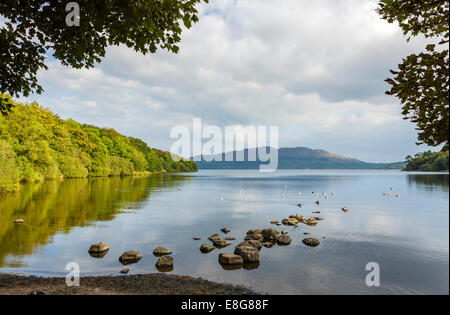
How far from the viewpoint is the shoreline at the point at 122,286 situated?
31.5ft

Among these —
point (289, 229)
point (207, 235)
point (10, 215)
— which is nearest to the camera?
point (207, 235)

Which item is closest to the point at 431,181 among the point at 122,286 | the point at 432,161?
Answer: the point at 432,161

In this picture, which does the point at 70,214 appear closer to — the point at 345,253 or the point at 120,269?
the point at 120,269

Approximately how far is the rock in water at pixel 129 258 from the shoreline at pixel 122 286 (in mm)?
3257

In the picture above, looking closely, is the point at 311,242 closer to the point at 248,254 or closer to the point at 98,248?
the point at 248,254

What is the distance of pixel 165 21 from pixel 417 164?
237 m

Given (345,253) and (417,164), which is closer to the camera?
(345,253)

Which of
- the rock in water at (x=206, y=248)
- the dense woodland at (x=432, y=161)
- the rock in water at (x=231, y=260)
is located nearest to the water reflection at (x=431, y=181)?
the dense woodland at (x=432, y=161)

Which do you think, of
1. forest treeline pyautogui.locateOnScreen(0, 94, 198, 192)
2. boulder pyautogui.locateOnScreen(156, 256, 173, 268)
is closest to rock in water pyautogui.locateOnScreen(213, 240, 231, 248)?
boulder pyautogui.locateOnScreen(156, 256, 173, 268)

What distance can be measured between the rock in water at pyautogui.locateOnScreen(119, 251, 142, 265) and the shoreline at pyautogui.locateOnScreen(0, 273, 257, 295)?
128 inches

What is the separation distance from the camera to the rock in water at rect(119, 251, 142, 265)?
49.7 feet

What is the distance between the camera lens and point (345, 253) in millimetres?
18000
